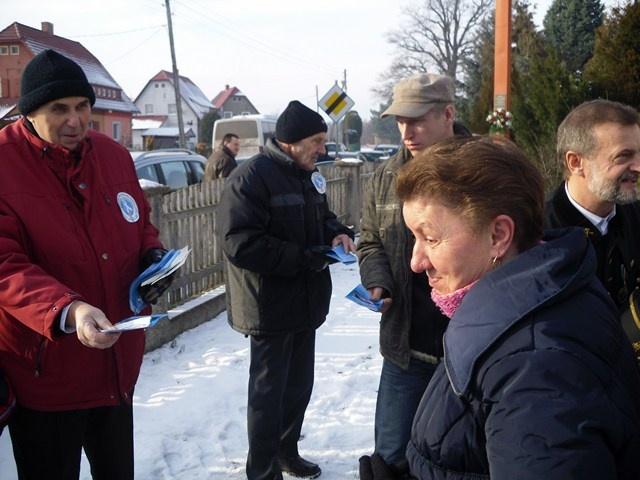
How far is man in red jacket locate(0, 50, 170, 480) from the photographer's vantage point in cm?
215

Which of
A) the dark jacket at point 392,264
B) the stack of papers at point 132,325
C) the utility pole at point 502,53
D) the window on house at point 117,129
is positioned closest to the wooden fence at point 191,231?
the dark jacket at point 392,264

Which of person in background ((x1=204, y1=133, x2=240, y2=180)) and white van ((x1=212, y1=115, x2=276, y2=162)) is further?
white van ((x1=212, y1=115, x2=276, y2=162))

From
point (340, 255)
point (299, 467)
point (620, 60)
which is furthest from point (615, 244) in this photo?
point (620, 60)

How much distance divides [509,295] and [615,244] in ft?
4.81

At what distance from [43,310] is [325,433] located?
2351 mm

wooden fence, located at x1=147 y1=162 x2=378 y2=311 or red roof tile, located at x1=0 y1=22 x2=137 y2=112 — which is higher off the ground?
red roof tile, located at x1=0 y1=22 x2=137 y2=112

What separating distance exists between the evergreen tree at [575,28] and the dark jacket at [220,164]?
14668 millimetres

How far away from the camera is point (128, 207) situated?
261 cm

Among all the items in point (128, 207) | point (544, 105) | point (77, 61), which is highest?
point (77, 61)

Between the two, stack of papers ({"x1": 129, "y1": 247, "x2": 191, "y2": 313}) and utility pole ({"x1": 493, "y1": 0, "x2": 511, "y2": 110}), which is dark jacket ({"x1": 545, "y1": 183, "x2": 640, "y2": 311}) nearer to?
stack of papers ({"x1": 129, "y1": 247, "x2": 191, "y2": 313})

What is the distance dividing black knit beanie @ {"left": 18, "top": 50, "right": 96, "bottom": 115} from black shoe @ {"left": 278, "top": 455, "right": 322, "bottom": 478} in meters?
2.24

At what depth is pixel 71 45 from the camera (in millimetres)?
47000

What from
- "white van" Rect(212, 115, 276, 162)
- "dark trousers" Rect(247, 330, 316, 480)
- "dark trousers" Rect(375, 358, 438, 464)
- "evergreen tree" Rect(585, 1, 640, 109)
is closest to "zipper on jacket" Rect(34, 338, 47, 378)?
"dark trousers" Rect(247, 330, 316, 480)

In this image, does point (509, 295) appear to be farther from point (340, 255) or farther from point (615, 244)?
point (340, 255)
